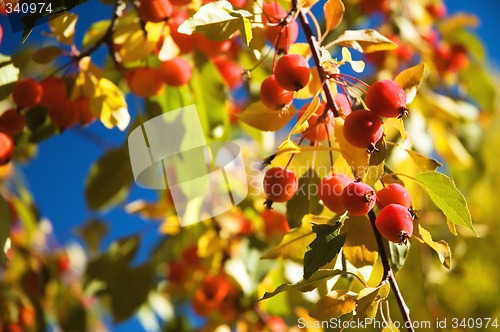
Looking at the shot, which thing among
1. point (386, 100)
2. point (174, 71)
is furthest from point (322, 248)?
point (174, 71)

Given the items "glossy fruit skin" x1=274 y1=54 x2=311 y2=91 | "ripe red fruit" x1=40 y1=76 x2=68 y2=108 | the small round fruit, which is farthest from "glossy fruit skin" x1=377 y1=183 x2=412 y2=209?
"ripe red fruit" x1=40 y1=76 x2=68 y2=108

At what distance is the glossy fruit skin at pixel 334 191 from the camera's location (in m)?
0.63

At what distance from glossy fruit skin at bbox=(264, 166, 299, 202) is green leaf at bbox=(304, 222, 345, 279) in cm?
7

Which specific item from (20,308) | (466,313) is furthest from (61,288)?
(466,313)

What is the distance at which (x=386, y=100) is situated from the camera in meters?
0.57

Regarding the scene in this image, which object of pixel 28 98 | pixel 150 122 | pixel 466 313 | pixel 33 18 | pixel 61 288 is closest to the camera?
pixel 33 18

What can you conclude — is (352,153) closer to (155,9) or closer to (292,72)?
(292,72)

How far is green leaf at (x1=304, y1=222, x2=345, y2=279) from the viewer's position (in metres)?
0.56

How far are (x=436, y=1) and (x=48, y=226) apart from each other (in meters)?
1.31

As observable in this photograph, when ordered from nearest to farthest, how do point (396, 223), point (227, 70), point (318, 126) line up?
point (396, 223)
point (318, 126)
point (227, 70)

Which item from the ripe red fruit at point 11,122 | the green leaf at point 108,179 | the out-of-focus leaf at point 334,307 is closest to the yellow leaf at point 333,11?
the out-of-focus leaf at point 334,307

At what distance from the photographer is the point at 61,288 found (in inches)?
54.6

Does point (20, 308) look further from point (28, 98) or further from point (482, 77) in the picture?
point (482, 77)

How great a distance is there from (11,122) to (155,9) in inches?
10.4
